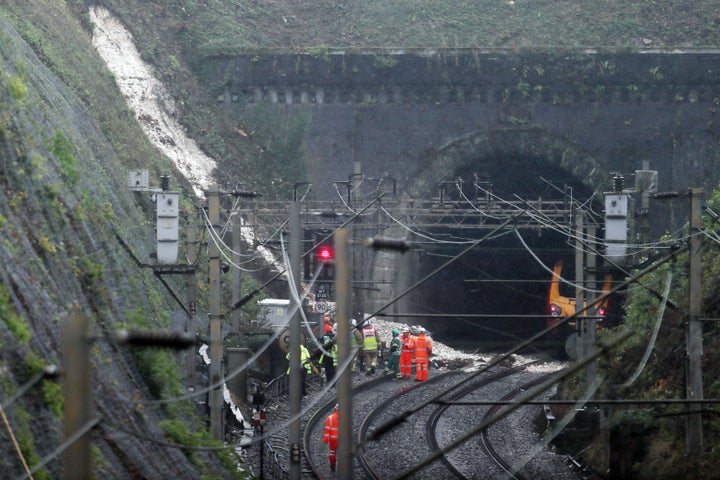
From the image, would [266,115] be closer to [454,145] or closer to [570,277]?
[454,145]

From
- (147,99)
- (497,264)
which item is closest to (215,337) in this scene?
(147,99)

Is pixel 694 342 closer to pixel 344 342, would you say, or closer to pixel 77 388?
pixel 344 342

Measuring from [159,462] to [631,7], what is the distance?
2986cm

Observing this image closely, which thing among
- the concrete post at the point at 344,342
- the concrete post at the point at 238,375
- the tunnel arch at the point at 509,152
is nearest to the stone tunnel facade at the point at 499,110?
the tunnel arch at the point at 509,152

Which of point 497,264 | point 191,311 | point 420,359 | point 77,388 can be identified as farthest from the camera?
point 497,264

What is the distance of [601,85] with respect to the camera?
112 feet

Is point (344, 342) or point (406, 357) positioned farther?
point (406, 357)

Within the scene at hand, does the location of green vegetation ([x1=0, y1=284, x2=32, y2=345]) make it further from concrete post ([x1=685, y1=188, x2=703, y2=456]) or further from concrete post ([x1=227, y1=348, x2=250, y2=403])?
concrete post ([x1=227, y1=348, x2=250, y2=403])

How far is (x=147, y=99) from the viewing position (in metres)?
33.4

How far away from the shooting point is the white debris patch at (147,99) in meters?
32.3

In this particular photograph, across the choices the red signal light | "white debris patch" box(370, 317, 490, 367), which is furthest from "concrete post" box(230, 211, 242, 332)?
"white debris patch" box(370, 317, 490, 367)

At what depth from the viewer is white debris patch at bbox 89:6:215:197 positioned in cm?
3234

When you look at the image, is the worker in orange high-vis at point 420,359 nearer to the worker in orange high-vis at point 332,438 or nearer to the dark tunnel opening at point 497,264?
the dark tunnel opening at point 497,264

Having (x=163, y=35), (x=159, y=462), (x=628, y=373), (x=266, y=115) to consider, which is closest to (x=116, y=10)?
(x=163, y=35)
